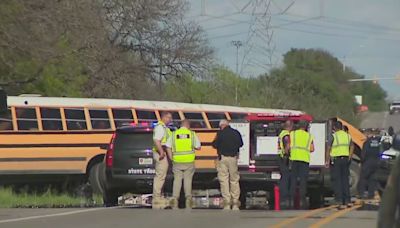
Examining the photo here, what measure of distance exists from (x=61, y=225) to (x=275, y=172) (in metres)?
6.53

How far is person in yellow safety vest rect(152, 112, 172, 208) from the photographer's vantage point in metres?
15.2

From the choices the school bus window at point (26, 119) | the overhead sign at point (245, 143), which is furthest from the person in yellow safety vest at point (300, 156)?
the school bus window at point (26, 119)

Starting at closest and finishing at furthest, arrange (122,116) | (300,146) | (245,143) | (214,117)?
(300,146), (245,143), (122,116), (214,117)

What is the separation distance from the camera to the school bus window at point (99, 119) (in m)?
20.5

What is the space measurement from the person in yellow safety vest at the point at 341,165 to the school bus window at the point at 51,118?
7412 millimetres

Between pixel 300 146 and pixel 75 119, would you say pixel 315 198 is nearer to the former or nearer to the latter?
pixel 300 146

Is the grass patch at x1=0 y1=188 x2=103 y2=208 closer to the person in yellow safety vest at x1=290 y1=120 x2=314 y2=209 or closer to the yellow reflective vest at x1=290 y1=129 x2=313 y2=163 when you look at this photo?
the person in yellow safety vest at x1=290 y1=120 x2=314 y2=209

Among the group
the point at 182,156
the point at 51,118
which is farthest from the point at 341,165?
the point at 51,118

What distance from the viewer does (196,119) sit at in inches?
859

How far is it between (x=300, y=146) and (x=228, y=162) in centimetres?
146

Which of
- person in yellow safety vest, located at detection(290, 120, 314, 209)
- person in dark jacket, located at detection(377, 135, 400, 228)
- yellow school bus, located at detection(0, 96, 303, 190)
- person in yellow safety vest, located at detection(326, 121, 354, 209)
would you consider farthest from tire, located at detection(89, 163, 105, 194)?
person in dark jacket, located at detection(377, 135, 400, 228)

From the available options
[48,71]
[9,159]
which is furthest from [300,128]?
[48,71]

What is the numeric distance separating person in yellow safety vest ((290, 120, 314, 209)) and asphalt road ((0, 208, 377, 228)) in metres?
1.12

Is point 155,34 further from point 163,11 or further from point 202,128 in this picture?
point 202,128
